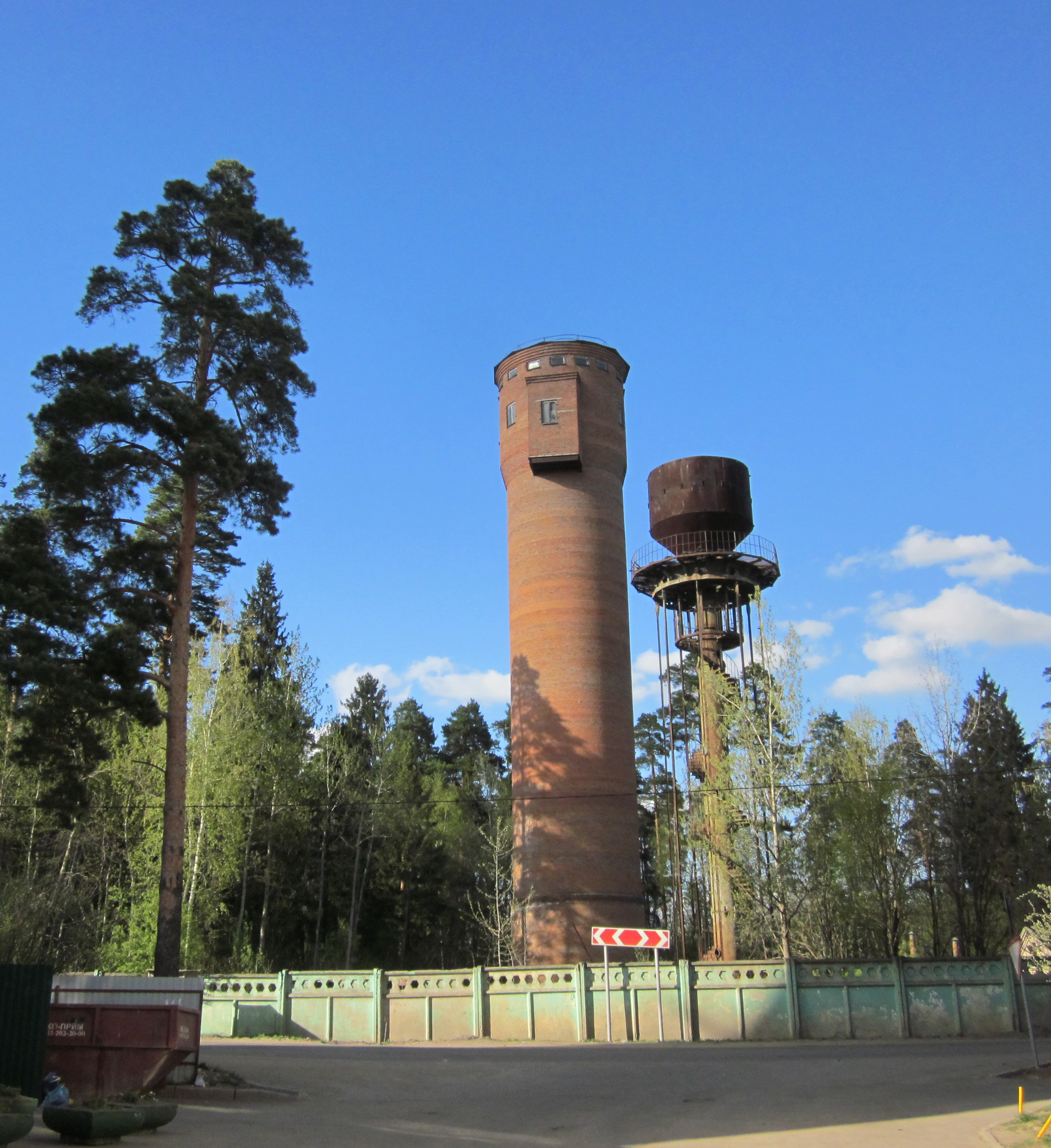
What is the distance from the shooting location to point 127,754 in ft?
115

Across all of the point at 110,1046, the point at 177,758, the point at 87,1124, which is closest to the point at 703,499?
the point at 177,758

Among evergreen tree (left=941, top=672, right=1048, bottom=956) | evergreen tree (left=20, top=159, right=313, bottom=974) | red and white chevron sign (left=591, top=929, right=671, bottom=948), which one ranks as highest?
evergreen tree (left=20, top=159, right=313, bottom=974)

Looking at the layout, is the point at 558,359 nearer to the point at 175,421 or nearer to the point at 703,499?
the point at 703,499

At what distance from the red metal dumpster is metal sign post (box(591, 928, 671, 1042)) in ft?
36.5

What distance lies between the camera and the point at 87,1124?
10.0m

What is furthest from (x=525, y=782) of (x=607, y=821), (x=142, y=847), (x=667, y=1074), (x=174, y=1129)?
(x=174, y=1129)


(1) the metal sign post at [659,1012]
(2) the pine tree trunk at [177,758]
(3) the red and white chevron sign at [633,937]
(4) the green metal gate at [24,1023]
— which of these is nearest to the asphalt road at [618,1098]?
(4) the green metal gate at [24,1023]

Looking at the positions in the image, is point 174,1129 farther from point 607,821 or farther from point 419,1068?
point 607,821

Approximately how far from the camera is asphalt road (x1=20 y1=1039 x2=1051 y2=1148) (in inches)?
453

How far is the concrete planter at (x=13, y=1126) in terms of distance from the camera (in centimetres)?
890

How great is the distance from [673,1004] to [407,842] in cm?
2346

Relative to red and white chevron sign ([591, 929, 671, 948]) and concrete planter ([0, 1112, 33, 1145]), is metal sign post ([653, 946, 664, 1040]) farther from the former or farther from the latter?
concrete planter ([0, 1112, 33, 1145])

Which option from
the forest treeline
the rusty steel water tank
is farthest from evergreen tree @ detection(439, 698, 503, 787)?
the rusty steel water tank

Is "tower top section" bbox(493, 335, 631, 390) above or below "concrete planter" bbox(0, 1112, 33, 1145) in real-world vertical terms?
above
